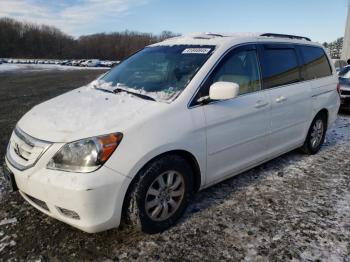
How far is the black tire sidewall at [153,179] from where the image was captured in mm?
2719

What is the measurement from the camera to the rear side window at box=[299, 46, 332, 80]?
4746 mm

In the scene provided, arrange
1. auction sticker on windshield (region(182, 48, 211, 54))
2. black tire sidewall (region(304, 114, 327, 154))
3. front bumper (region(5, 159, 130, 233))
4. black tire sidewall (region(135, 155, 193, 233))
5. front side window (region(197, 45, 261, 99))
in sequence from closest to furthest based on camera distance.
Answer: front bumper (region(5, 159, 130, 233))
black tire sidewall (region(135, 155, 193, 233))
front side window (region(197, 45, 261, 99))
auction sticker on windshield (region(182, 48, 211, 54))
black tire sidewall (region(304, 114, 327, 154))

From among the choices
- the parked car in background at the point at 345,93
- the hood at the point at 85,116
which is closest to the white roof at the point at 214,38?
the hood at the point at 85,116

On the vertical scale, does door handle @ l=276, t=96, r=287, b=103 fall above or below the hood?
above

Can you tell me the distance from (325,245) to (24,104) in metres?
9.51

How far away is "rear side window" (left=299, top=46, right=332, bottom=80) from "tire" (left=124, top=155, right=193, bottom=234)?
267cm

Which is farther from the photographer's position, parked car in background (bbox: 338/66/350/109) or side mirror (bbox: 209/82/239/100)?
parked car in background (bbox: 338/66/350/109)

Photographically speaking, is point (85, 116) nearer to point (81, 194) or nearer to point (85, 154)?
point (85, 154)

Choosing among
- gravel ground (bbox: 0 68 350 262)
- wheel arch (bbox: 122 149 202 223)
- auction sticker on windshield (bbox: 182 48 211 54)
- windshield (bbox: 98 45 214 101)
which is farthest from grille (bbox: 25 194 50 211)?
auction sticker on windshield (bbox: 182 48 211 54)

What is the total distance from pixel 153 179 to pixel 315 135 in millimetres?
3399

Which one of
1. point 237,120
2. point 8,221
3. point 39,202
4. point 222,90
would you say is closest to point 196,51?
point 222,90

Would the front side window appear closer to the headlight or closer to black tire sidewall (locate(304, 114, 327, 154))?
the headlight

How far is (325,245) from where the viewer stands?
2883 mm

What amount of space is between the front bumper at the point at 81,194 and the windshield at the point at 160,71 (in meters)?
0.95
